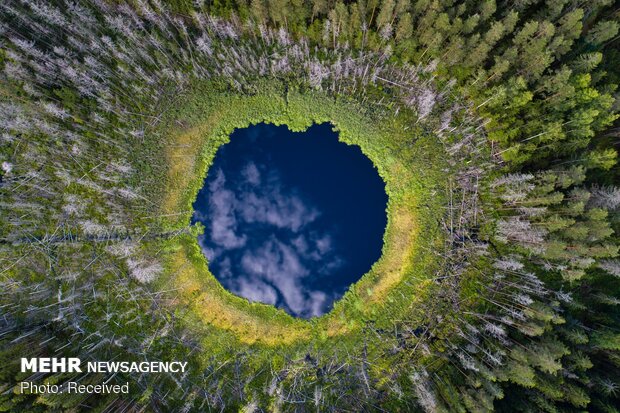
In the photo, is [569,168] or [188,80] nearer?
[569,168]

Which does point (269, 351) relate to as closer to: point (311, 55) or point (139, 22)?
point (311, 55)

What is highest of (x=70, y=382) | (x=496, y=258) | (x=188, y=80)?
(x=188, y=80)

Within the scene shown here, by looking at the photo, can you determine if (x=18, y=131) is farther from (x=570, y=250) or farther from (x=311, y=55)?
(x=570, y=250)

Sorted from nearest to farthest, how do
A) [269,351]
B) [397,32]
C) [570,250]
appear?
[570,250] < [397,32] < [269,351]

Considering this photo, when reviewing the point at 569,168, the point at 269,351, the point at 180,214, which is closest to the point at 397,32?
the point at 569,168

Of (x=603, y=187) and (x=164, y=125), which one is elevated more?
(x=164, y=125)

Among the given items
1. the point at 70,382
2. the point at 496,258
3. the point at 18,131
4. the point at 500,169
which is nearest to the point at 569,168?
the point at 500,169

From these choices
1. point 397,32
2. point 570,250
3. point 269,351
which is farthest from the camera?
point 269,351
